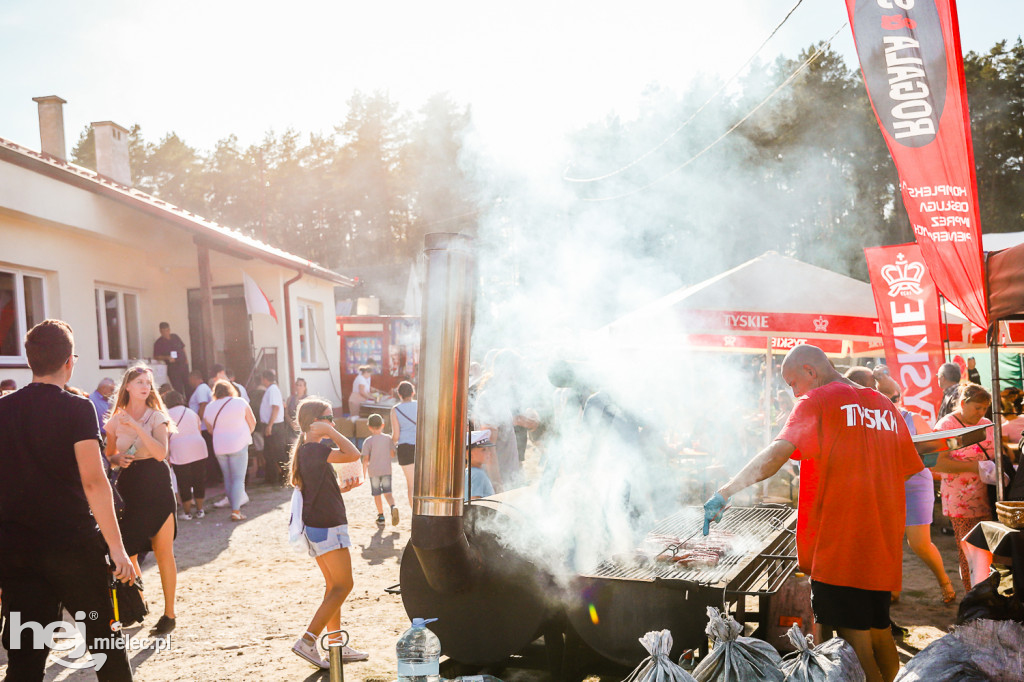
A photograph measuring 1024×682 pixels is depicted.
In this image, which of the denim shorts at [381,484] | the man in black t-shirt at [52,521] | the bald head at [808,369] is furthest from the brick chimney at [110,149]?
the bald head at [808,369]

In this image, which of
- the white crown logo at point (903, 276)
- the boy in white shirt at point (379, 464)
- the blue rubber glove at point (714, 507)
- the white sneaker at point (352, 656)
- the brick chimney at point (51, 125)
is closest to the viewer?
the blue rubber glove at point (714, 507)

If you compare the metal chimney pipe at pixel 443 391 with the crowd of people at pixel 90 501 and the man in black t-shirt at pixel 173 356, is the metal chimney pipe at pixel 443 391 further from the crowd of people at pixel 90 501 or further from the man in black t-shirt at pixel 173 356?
the man in black t-shirt at pixel 173 356

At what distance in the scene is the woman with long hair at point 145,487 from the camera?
4930 millimetres

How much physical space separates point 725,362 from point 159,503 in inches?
522

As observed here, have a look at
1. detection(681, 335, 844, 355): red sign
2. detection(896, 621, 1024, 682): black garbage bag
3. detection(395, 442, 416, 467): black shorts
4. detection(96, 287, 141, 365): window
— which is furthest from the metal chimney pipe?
detection(96, 287, 141, 365): window

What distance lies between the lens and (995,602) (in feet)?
9.02

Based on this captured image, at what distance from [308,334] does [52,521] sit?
14.9m

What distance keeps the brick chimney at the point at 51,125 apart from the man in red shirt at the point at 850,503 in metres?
14.8

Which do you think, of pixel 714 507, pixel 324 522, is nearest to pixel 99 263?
pixel 324 522

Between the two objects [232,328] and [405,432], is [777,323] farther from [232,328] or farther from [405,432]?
[232,328]

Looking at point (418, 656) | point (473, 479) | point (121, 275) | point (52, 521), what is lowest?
point (418, 656)

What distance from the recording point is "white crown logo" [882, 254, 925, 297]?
281 inches

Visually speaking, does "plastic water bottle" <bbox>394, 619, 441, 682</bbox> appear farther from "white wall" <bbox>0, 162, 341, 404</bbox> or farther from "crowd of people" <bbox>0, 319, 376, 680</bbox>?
"white wall" <bbox>0, 162, 341, 404</bbox>

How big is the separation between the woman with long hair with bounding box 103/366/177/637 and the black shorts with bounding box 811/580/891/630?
4.41 meters
